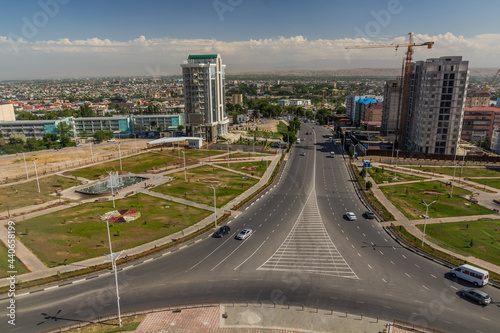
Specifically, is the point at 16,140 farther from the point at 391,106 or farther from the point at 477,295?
the point at 391,106

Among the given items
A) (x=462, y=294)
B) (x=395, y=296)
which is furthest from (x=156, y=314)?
(x=462, y=294)

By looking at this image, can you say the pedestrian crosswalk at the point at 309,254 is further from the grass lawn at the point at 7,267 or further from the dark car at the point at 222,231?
the grass lawn at the point at 7,267

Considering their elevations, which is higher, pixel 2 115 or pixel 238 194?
pixel 2 115

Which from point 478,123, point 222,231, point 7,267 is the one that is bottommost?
point 7,267

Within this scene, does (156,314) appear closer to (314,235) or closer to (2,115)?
(314,235)

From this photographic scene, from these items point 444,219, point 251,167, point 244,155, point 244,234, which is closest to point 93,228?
point 244,234

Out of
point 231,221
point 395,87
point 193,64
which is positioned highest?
point 193,64

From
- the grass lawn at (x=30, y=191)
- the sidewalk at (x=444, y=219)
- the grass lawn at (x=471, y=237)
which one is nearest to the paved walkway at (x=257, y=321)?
the sidewalk at (x=444, y=219)

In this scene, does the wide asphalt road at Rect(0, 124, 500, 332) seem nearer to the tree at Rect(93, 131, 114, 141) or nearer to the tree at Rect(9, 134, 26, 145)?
the tree at Rect(93, 131, 114, 141)
